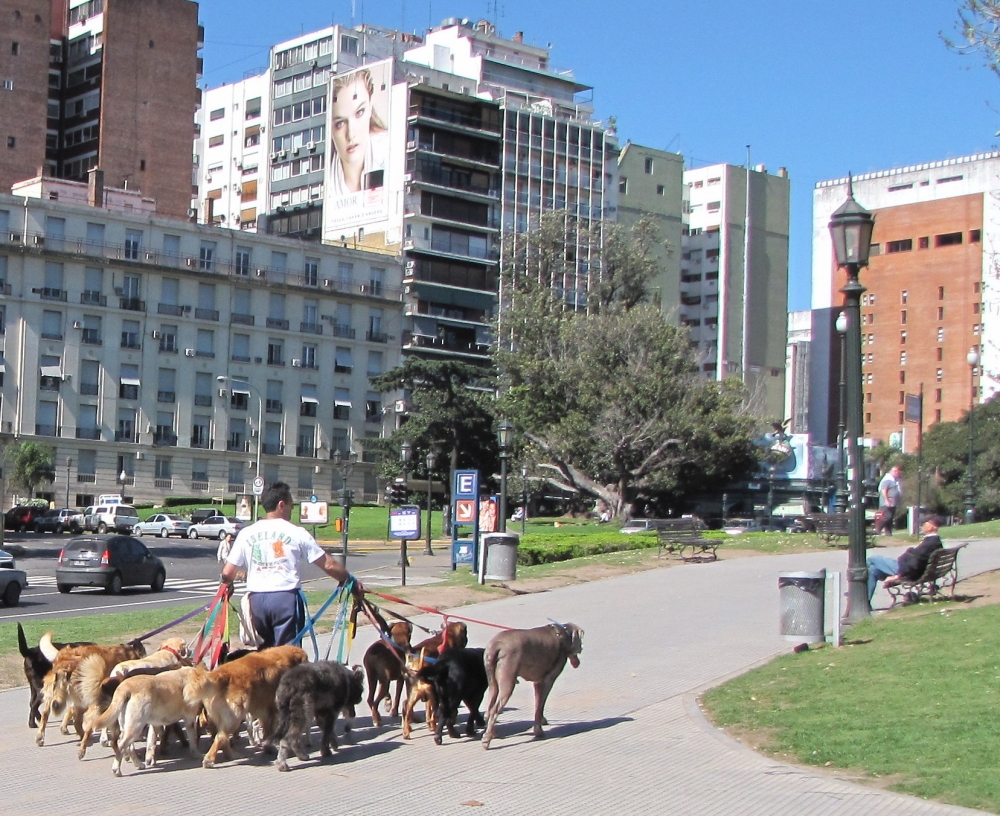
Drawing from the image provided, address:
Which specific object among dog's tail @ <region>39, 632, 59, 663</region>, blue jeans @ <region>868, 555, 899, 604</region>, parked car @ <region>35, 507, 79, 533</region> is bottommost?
parked car @ <region>35, 507, 79, 533</region>

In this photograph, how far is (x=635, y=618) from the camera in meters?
18.5

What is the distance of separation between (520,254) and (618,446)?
52.1 feet

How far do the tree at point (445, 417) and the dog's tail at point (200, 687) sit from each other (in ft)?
198

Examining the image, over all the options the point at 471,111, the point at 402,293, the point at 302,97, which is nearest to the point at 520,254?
the point at 402,293

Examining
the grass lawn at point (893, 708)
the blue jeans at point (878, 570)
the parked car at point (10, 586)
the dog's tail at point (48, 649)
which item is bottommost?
the parked car at point (10, 586)

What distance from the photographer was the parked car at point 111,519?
67.2m

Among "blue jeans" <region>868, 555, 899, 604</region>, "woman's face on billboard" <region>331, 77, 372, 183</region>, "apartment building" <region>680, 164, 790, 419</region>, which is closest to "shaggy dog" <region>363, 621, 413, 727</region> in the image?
"blue jeans" <region>868, 555, 899, 604</region>

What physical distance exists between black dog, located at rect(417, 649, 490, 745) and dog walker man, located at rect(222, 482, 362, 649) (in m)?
0.94

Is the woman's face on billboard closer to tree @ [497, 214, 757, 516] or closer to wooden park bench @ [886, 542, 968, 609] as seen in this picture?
tree @ [497, 214, 757, 516]

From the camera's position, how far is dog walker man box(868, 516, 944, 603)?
17.4m

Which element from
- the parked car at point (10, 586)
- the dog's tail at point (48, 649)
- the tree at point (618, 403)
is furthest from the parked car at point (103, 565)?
the tree at point (618, 403)

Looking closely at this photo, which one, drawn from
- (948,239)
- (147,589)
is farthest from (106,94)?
(948,239)

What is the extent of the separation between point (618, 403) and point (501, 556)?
32.5 m

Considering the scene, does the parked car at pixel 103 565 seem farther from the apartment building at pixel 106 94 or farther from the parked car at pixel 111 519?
the apartment building at pixel 106 94
